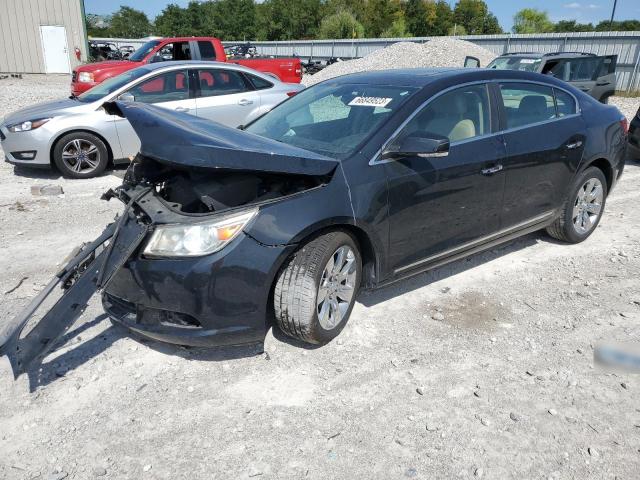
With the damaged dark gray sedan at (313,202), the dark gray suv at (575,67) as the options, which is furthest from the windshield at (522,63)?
the damaged dark gray sedan at (313,202)

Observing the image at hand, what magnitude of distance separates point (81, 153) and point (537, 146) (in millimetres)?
6074

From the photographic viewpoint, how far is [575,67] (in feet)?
45.1

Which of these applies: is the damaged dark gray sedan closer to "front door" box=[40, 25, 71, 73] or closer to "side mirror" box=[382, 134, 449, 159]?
"side mirror" box=[382, 134, 449, 159]

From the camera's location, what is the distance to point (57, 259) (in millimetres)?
4777

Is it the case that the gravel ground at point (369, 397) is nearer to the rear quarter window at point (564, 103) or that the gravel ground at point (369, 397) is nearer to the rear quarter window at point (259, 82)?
the rear quarter window at point (564, 103)

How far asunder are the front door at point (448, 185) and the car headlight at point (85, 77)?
36.7ft

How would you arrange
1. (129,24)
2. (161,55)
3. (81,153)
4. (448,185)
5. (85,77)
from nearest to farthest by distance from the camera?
(448,185) < (81,153) < (85,77) < (161,55) < (129,24)

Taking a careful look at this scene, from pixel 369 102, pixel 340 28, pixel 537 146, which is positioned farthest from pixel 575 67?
pixel 340 28

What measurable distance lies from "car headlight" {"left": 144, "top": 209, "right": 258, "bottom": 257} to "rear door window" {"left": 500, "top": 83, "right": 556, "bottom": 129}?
8.10 ft

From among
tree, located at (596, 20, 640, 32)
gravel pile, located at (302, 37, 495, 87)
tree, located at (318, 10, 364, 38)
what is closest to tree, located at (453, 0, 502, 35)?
tree, located at (596, 20, 640, 32)

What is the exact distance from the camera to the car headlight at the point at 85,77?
499 inches

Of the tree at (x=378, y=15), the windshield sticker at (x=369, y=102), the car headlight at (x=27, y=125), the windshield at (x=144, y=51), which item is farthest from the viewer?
the tree at (x=378, y=15)

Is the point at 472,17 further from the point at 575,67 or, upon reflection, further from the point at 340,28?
the point at 575,67

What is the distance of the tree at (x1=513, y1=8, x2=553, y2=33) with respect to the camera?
264ft
